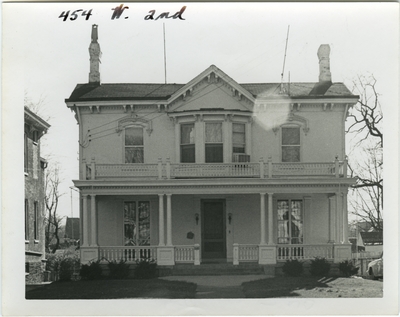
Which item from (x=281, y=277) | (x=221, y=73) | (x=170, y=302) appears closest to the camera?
(x=170, y=302)

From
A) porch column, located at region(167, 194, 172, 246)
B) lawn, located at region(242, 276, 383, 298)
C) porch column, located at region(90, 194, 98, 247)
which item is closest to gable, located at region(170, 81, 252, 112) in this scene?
porch column, located at region(167, 194, 172, 246)

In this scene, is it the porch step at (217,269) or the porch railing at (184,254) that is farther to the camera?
the porch railing at (184,254)

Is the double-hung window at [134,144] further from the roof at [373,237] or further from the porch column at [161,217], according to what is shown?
the roof at [373,237]

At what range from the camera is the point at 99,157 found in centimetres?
2525

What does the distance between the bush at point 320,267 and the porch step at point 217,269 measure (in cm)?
146

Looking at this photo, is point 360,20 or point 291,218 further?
point 291,218

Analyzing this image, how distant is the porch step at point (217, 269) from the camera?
23312mm

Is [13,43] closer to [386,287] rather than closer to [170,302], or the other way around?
[170,302]

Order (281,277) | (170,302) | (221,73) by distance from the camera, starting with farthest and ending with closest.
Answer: (221,73) < (281,277) < (170,302)

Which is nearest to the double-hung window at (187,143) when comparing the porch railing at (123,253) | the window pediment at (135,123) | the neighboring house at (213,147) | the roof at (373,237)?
the neighboring house at (213,147)

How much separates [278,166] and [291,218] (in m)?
1.94

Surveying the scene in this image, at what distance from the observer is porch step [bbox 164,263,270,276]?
76.5 feet

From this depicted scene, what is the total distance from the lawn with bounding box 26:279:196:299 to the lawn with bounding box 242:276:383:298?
1.77 metres

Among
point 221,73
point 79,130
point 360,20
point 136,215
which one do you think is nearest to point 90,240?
point 136,215
